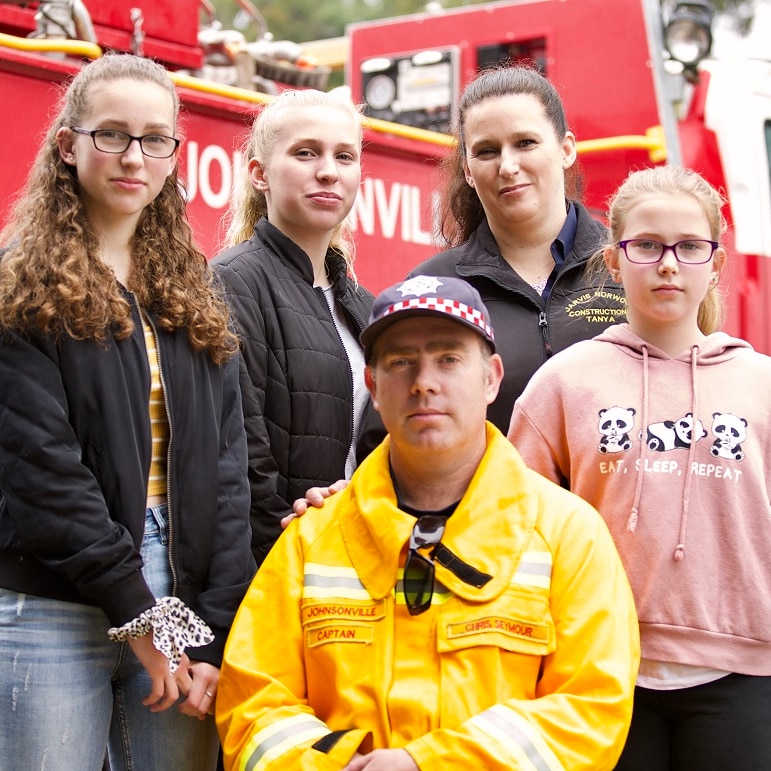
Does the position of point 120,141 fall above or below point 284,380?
above

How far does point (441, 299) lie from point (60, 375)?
2.39 feet

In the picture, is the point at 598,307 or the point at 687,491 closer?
the point at 687,491

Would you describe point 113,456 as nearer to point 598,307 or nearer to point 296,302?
point 296,302

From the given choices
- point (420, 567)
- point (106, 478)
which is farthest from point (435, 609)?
point (106, 478)

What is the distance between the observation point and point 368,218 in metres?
5.62

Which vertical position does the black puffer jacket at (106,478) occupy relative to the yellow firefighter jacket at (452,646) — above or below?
above

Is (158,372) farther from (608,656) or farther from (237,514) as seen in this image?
(608,656)

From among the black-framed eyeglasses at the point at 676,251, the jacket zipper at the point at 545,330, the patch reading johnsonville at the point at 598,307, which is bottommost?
the jacket zipper at the point at 545,330

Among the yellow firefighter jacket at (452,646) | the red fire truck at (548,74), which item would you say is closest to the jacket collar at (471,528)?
the yellow firefighter jacket at (452,646)

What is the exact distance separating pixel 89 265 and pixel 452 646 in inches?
39.9

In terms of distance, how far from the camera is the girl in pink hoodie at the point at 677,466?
2438 millimetres

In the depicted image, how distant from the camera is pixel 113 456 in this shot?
2.43 meters

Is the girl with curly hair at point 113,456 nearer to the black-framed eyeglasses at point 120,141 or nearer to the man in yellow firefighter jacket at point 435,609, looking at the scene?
the black-framed eyeglasses at point 120,141

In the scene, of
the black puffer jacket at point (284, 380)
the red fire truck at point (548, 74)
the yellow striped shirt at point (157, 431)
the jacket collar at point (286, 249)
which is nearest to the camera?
the yellow striped shirt at point (157, 431)
